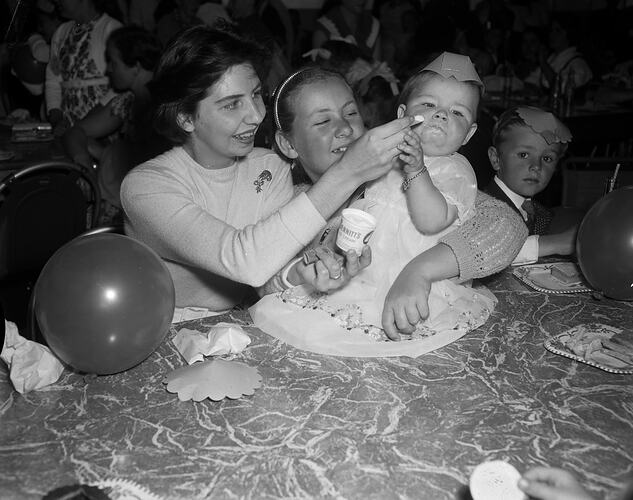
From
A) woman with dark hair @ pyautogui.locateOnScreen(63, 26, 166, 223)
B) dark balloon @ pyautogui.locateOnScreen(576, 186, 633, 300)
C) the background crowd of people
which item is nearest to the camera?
dark balloon @ pyautogui.locateOnScreen(576, 186, 633, 300)

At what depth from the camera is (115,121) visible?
4.84 metres

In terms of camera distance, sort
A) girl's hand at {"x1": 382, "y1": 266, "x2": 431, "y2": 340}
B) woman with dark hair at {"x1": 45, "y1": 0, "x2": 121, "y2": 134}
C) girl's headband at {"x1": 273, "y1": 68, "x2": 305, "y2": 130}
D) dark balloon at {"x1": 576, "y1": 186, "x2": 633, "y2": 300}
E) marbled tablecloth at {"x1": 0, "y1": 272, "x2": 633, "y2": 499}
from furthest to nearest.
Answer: woman with dark hair at {"x1": 45, "y1": 0, "x2": 121, "y2": 134}
girl's headband at {"x1": 273, "y1": 68, "x2": 305, "y2": 130}
dark balloon at {"x1": 576, "y1": 186, "x2": 633, "y2": 300}
girl's hand at {"x1": 382, "y1": 266, "x2": 431, "y2": 340}
marbled tablecloth at {"x1": 0, "y1": 272, "x2": 633, "y2": 499}

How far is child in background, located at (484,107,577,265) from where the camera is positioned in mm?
2883

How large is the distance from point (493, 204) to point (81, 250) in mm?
1168

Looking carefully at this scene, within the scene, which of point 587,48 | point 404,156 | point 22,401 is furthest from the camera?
point 587,48

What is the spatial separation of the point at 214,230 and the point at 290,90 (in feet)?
2.25

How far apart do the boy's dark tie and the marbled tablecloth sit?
1.37 metres

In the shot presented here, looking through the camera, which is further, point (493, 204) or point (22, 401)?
point (493, 204)

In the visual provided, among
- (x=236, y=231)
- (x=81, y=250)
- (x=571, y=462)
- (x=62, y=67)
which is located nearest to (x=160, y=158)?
(x=236, y=231)

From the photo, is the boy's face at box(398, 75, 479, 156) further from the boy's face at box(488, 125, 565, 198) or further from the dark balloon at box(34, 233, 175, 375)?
the boy's face at box(488, 125, 565, 198)

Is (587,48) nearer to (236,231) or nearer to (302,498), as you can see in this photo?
(236,231)

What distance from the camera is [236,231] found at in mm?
1746

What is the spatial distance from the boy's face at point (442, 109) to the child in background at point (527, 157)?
1122mm

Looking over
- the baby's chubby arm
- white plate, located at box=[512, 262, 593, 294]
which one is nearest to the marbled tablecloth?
the baby's chubby arm
